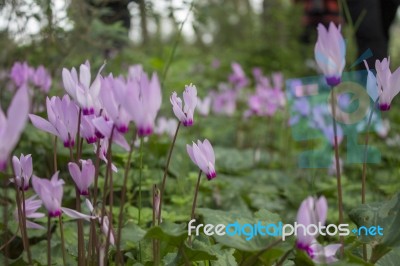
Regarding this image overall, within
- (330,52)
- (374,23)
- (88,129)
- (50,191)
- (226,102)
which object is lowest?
(226,102)

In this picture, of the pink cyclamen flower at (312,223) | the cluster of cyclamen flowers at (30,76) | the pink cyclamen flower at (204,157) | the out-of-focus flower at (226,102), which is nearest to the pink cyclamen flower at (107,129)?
the pink cyclamen flower at (204,157)

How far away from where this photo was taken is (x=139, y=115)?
1.02m

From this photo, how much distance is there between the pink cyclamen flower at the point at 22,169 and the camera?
4.16ft

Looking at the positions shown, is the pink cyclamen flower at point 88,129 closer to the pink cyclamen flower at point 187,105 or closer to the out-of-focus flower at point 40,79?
the pink cyclamen flower at point 187,105

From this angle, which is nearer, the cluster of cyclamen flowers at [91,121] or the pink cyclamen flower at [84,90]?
the cluster of cyclamen flowers at [91,121]

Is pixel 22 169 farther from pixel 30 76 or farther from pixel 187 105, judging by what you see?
A: pixel 30 76

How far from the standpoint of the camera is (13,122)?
0.81m

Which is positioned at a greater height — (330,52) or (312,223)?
(330,52)

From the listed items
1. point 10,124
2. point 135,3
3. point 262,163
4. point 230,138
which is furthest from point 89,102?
point 230,138

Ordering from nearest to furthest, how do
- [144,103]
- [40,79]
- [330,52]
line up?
[144,103]
[330,52]
[40,79]

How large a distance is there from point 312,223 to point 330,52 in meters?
0.35

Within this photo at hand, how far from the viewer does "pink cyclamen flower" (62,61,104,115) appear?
1.18 m

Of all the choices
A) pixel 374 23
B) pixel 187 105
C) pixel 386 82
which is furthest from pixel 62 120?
pixel 374 23

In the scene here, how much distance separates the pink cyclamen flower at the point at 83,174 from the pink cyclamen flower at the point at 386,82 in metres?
0.68
